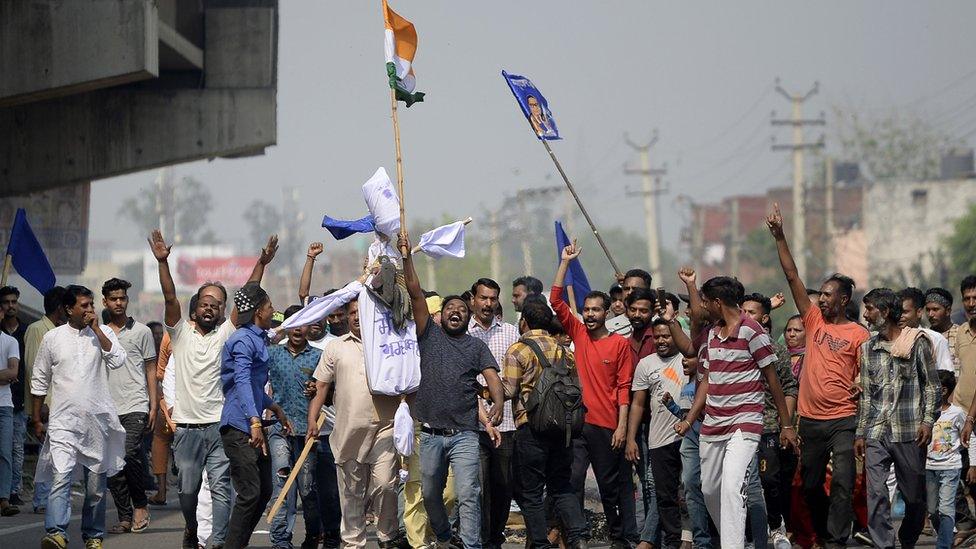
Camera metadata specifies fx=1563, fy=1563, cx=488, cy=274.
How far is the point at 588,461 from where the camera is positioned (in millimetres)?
11641

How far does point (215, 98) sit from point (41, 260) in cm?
806

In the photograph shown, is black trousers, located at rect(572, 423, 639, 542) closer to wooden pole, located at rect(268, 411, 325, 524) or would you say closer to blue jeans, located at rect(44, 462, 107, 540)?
wooden pole, located at rect(268, 411, 325, 524)

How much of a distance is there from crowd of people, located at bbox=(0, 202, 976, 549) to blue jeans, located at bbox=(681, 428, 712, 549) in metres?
0.01

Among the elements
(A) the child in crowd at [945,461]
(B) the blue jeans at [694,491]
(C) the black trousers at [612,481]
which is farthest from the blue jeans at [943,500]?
(C) the black trousers at [612,481]

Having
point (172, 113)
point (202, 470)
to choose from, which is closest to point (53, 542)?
point (202, 470)

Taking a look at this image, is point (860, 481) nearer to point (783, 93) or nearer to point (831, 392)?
point (831, 392)

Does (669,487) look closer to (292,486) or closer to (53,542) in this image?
(292,486)

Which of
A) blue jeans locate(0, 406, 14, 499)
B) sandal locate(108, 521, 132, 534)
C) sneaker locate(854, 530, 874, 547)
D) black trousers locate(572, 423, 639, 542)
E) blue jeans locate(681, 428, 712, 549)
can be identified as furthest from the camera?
blue jeans locate(0, 406, 14, 499)

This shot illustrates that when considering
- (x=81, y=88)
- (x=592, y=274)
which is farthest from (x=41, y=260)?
(x=592, y=274)

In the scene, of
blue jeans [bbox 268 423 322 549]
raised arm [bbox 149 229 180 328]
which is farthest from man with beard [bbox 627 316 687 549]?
raised arm [bbox 149 229 180 328]

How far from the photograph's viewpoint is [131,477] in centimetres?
1362

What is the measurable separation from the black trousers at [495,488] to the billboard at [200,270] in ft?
400

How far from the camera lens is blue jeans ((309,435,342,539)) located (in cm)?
1113

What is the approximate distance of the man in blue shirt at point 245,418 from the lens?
10.1 meters
